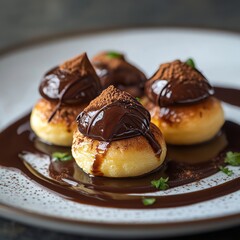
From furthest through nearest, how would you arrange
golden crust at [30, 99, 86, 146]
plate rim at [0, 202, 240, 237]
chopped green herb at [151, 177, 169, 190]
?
golden crust at [30, 99, 86, 146] → chopped green herb at [151, 177, 169, 190] → plate rim at [0, 202, 240, 237]

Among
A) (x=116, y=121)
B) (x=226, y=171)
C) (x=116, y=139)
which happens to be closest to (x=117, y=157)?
(x=116, y=139)

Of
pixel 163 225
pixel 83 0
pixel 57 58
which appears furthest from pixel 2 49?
pixel 163 225

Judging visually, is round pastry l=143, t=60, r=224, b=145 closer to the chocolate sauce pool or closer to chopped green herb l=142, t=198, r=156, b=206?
the chocolate sauce pool

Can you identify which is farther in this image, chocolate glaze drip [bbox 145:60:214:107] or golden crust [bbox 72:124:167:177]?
chocolate glaze drip [bbox 145:60:214:107]

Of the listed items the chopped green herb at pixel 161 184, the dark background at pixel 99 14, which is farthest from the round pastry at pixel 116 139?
the dark background at pixel 99 14

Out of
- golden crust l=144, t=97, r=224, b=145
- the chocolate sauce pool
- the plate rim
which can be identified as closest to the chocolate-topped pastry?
golden crust l=144, t=97, r=224, b=145

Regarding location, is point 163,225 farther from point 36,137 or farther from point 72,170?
point 36,137

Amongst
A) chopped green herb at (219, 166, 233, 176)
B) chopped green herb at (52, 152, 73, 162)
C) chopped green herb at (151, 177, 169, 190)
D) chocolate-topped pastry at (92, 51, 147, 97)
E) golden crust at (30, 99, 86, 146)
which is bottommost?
chopped green herb at (52, 152, 73, 162)
